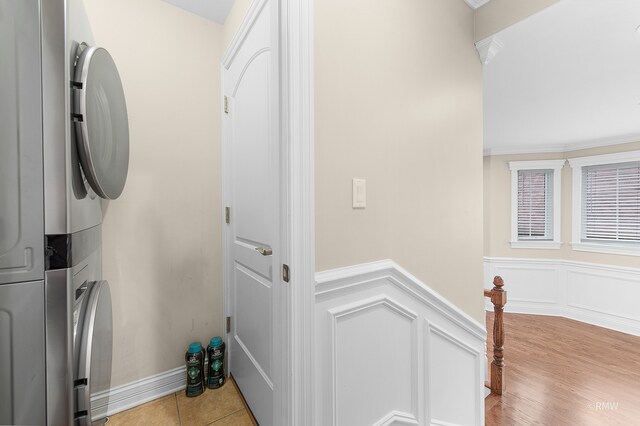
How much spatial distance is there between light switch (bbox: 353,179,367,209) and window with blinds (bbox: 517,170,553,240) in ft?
15.2

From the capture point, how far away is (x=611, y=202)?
380 centimetres

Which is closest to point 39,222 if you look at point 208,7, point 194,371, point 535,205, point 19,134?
point 19,134

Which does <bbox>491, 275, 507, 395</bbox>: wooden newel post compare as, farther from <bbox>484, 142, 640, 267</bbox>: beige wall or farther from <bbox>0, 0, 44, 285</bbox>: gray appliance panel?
<bbox>0, 0, 44, 285</bbox>: gray appliance panel

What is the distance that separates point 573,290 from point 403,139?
487 cm

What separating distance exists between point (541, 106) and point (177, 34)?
10.5 feet

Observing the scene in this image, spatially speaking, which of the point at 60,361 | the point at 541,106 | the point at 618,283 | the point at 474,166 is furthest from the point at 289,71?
the point at 618,283

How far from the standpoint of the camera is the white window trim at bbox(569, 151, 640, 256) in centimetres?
361

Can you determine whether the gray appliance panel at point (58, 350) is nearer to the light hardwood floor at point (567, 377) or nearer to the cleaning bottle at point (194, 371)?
the cleaning bottle at point (194, 371)

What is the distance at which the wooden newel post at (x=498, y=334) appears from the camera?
7.25 ft

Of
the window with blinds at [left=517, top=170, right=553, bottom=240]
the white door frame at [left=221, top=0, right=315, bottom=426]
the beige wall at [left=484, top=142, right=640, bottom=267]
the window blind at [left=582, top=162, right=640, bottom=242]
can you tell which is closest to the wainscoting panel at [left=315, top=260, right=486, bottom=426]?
the white door frame at [left=221, top=0, right=315, bottom=426]

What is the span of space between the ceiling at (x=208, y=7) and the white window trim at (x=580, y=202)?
5.11m

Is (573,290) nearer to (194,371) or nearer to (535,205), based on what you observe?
(535,205)

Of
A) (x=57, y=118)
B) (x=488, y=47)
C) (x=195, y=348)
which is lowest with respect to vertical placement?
(x=195, y=348)

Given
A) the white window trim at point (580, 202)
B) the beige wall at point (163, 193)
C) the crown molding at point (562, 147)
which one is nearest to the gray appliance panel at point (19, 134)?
the beige wall at point (163, 193)
